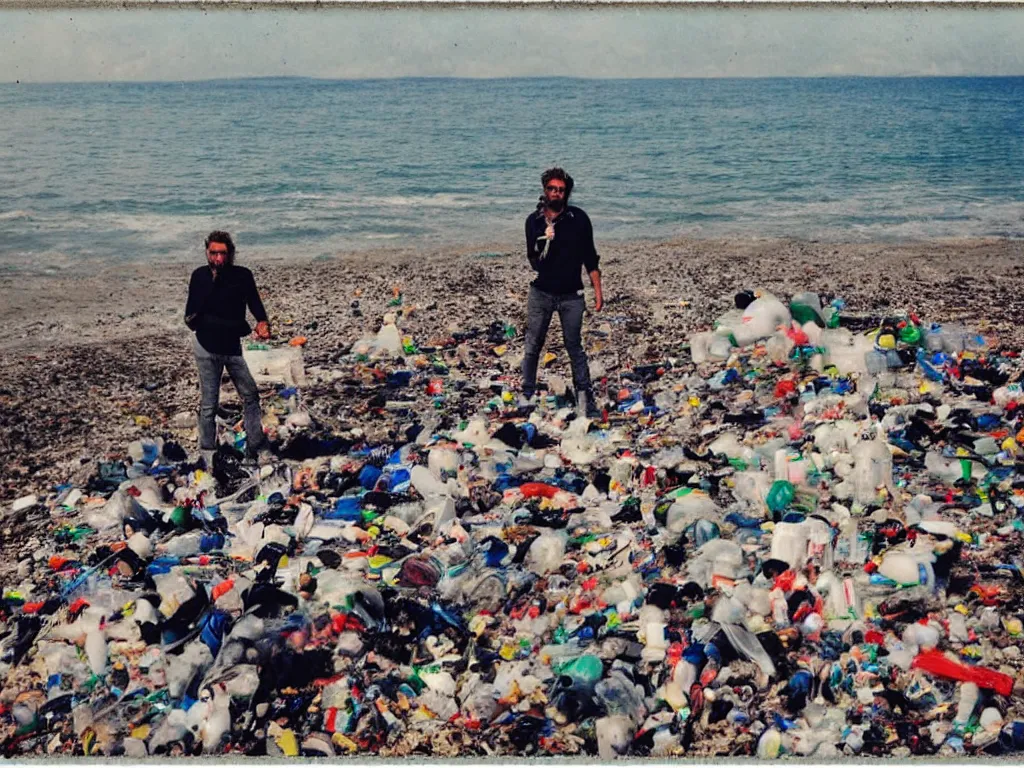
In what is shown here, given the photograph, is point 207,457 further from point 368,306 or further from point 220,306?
point 368,306

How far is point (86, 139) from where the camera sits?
33156 mm

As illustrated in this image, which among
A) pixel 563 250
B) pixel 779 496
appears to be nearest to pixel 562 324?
pixel 563 250

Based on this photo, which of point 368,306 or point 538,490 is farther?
point 368,306

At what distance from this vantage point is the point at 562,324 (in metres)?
6.23

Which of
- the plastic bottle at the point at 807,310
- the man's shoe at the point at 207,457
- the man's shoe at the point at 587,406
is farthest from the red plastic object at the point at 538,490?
the plastic bottle at the point at 807,310

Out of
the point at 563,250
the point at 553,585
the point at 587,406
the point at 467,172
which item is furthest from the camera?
the point at 467,172

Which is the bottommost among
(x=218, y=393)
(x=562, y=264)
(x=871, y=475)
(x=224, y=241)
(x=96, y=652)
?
(x=96, y=652)

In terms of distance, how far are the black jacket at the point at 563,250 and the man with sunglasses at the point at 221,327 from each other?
1861mm

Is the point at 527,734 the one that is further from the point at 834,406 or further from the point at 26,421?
the point at 26,421

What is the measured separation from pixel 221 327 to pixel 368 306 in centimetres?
469

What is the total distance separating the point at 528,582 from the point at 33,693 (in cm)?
221

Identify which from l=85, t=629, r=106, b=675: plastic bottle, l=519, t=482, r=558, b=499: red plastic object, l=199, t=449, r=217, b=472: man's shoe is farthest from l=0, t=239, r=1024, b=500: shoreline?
l=519, t=482, r=558, b=499: red plastic object

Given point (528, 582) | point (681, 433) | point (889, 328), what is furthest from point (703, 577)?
point (889, 328)

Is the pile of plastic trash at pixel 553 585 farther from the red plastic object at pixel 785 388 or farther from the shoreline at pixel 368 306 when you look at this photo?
the shoreline at pixel 368 306
